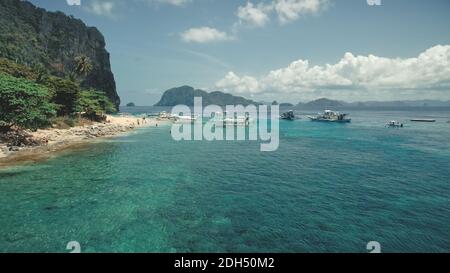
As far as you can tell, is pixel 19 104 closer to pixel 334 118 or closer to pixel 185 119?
pixel 185 119

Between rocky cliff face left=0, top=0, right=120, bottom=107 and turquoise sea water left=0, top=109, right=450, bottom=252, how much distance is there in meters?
99.1

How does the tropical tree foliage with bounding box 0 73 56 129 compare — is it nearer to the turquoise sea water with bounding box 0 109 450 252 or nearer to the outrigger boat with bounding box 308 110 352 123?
the turquoise sea water with bounding box 0 109 450 252

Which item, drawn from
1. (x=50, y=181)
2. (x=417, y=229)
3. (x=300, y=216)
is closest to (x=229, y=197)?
(x=300, y=216)

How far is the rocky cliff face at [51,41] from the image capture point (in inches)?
4461

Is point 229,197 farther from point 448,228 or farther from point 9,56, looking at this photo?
point 9,56

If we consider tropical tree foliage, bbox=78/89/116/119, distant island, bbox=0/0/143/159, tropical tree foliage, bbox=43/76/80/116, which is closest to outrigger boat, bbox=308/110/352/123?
distant island, bbox=0/0/143/159

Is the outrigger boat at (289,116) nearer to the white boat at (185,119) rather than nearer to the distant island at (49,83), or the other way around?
the white boat at (185,119)

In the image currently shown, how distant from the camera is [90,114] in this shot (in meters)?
76.3

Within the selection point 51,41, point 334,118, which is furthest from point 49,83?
point 334,118

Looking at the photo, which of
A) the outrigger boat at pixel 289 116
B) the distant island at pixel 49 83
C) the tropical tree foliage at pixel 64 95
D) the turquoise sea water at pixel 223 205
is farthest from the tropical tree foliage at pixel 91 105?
the outrigger boat at pixel 289 116

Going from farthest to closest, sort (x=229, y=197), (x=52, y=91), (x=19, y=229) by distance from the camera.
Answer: (x=52, y=91) < (x=229, y=197) < (x=19, y=229)

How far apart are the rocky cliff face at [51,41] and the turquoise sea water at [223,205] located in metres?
99.1
